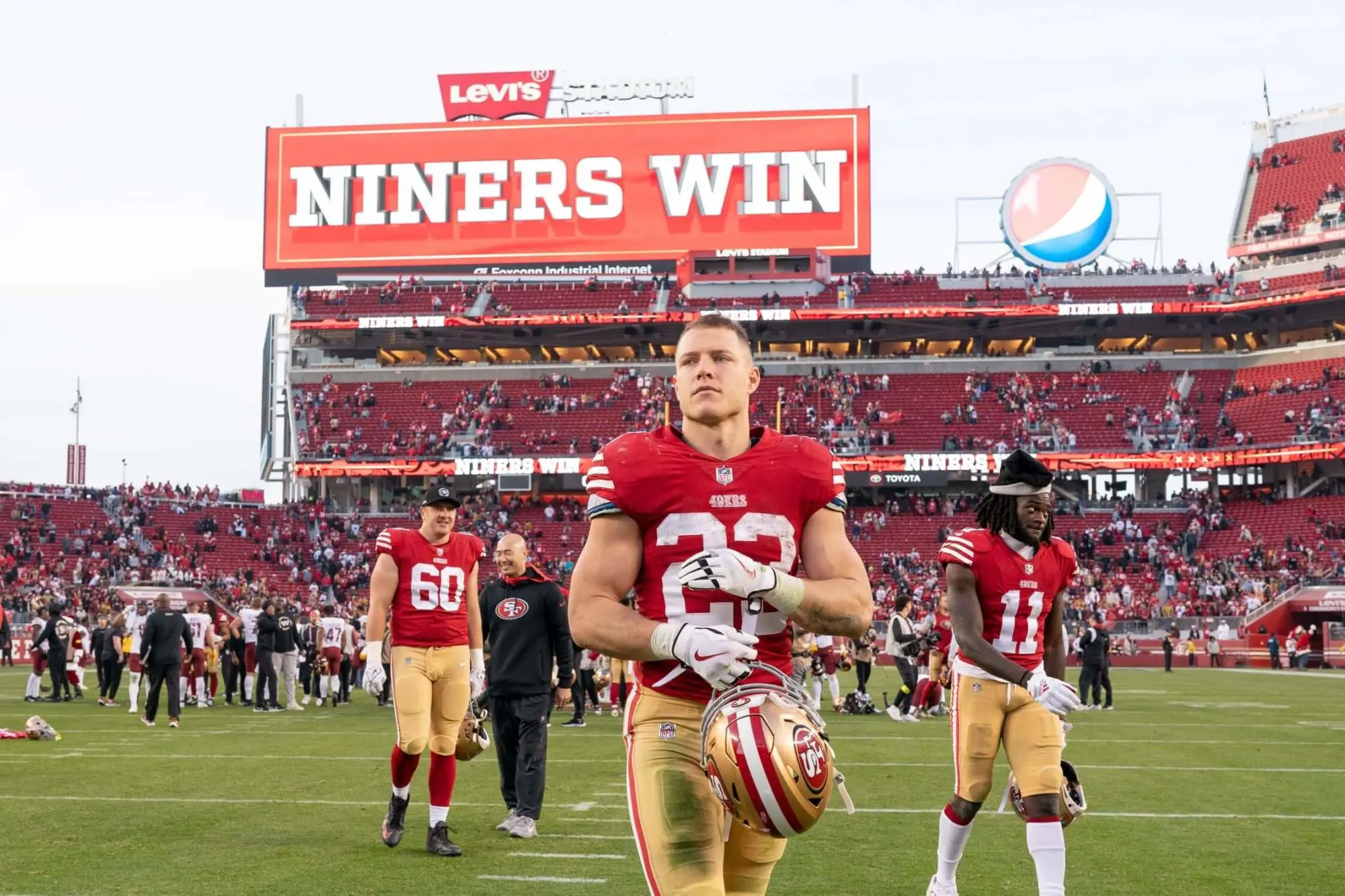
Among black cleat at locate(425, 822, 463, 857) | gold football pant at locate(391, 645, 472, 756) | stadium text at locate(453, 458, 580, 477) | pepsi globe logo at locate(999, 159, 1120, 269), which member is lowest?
black cleat at locate(425, 822, 463, 857)

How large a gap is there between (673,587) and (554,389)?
55091 millimetres

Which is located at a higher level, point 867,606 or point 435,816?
point 867,606

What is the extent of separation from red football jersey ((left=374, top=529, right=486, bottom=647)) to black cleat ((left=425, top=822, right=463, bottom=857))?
1.07 m

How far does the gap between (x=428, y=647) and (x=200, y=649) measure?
14.9 meters

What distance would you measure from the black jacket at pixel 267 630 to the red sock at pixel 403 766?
1299cm

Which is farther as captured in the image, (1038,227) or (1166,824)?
(1038,227)

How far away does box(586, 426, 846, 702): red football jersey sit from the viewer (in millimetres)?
4312

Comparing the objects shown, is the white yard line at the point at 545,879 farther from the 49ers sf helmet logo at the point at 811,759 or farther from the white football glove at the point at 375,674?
the 49ers sf helmet logo at the point at 811,759

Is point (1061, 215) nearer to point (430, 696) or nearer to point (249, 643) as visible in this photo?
point (249, 643)

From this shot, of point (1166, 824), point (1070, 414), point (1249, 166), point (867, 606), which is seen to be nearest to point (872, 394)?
point (1070, 414)

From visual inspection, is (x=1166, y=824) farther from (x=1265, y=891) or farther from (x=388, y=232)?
(x=388, y=232)

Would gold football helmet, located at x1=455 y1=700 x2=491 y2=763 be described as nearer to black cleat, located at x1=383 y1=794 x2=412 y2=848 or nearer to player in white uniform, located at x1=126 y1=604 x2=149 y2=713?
black cleat, located at x1=383 y1=794 x2=412 y2=848

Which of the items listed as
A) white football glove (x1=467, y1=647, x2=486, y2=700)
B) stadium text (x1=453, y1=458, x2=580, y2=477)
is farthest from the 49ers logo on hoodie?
stadium text (x1=453, y1=458, x2=580, y2=477)

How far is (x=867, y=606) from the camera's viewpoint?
4414 millimetres
